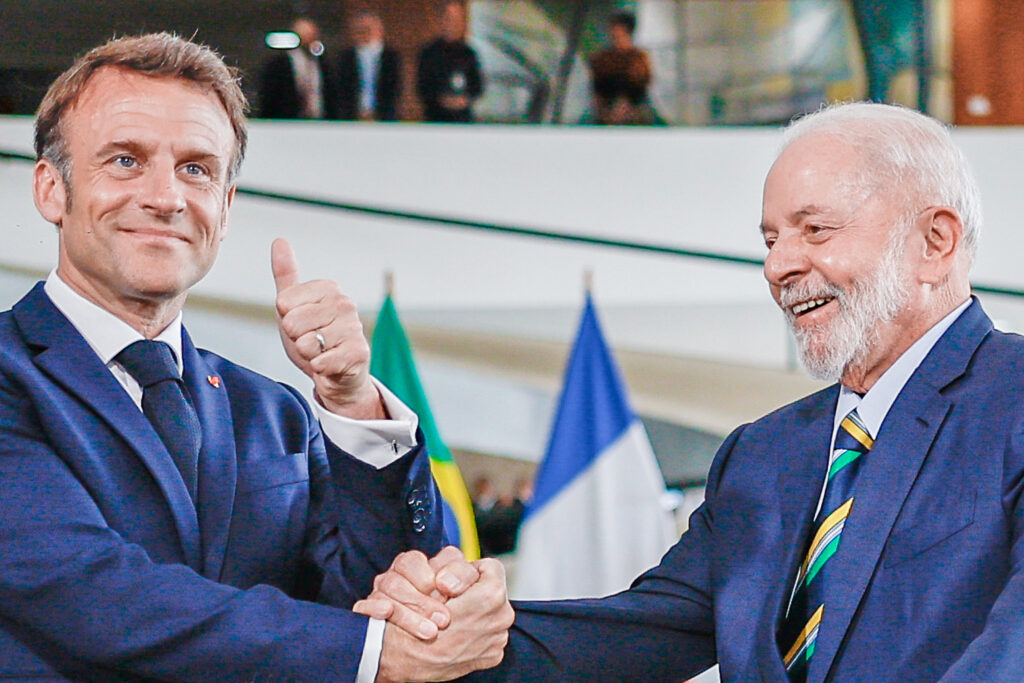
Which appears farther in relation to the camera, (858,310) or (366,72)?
(366,72)

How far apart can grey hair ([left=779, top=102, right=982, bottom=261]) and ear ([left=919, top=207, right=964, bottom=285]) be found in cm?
1

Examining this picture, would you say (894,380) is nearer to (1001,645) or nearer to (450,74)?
(1001,645)

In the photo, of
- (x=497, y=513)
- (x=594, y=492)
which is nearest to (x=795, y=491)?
(x=594, y=492)

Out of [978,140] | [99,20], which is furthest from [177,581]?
[978,140]

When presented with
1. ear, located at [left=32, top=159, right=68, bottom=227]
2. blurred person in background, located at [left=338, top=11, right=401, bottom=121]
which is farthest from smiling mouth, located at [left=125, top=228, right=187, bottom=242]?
blurred person in background, located at [left=338, top=11, right=401, bottom=121]

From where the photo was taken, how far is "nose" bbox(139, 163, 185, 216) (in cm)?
178

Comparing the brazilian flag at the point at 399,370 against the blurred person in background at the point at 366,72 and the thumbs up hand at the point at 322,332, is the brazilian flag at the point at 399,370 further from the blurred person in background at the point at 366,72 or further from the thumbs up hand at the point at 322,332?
the thumbs up hand at the point at 322,332

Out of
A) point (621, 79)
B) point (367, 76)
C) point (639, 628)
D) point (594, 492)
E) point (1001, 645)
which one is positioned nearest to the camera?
point (1001, 645)

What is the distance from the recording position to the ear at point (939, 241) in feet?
6.33

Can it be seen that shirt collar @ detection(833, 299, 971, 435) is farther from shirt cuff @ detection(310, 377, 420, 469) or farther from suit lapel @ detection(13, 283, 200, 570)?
suit lapel @ detection(13, 283, 200, 570)

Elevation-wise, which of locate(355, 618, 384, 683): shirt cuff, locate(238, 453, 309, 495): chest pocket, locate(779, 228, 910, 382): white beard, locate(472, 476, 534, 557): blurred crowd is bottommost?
locate(472, 476, 534, 557): blurred crowd

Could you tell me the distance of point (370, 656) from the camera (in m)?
1.83

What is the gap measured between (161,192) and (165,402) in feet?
0.96

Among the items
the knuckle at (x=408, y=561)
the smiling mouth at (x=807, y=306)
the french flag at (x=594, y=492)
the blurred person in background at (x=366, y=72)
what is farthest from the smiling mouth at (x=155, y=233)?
the french flag at (x=594, y=492)
